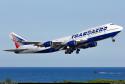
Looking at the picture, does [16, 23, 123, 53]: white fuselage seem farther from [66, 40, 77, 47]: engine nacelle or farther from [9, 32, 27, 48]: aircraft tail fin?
[9, 32, 27, 48]: aircraft tail fin

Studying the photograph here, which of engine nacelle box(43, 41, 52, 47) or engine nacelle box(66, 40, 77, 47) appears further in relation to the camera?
engine nacelle box(43, 41, 52, 47)

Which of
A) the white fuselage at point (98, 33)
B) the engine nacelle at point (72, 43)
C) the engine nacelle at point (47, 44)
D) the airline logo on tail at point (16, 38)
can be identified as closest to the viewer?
the white fuselage at point (98, 33)

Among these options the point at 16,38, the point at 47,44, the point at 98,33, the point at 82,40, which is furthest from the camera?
the point at 16,38

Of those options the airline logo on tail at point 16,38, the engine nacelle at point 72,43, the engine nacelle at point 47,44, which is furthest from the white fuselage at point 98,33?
the airline logo on tail at point 16,38

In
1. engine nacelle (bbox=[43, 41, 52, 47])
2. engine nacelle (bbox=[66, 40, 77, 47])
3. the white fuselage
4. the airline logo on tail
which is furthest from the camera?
the airline logo on tail

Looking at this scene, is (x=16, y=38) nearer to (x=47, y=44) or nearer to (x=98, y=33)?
(x=47, y=44)

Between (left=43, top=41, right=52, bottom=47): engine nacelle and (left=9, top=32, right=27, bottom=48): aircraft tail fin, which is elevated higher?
(left=9, top=32, right=27, bottom=48): aircraft tail fin

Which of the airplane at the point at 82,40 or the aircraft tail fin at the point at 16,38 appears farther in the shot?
the aircraft tail fin at the point at 16,38

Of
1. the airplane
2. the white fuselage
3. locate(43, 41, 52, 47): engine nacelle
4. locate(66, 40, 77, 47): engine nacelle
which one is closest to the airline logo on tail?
the airplane

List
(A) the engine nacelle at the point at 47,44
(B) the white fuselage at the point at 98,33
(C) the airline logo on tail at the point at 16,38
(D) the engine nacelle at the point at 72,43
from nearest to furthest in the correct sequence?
1. (B) the white fuselage at the point at 98,33
2. (D) the engine nacelle at the point at 72,43
3. (A) the engine nacelle at the point at 47,44
4. (C) the airline logo on tail at the point at 16,38

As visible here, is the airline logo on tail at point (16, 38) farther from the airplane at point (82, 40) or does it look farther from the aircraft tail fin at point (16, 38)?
the airplane at point (82, 40)

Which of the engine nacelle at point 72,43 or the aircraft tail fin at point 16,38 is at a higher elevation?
the aircraft tail fin at point 16,38

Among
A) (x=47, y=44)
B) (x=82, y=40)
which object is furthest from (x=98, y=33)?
(x=47, y=44)

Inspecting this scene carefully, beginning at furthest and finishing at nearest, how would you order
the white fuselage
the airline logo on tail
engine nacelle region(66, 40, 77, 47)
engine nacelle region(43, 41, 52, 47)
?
the airline logo on tail, engine nacelle region(43, 41, 52, 47), engine nacelle region(66, 40, 77, 47), the white fuselage
